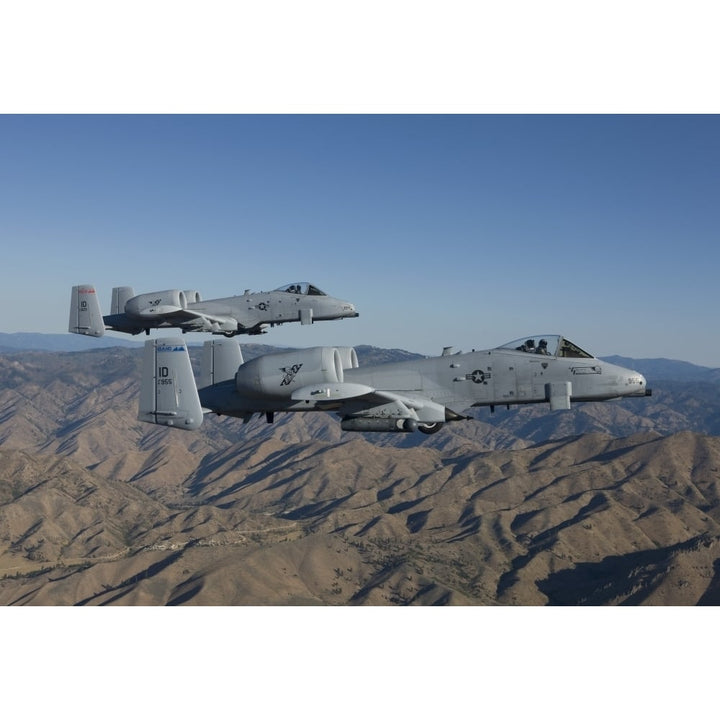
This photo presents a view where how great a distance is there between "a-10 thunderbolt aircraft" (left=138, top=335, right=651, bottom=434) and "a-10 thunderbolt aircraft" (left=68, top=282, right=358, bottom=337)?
9.10 meters

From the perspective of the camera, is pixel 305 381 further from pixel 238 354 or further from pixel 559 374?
pixel 559 374

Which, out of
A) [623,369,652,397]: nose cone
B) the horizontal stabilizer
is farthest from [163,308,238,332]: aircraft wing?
[623,369,652,397]: nose cone

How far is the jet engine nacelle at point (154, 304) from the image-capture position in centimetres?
4091

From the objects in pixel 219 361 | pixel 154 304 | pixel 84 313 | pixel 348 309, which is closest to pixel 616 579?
pixel 348 309

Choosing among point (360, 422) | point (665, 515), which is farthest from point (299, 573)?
point (360, 422)

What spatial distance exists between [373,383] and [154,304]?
15706mm

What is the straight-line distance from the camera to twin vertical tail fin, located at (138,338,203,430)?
28.2 m

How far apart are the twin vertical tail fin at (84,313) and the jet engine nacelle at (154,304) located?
59.2 inches

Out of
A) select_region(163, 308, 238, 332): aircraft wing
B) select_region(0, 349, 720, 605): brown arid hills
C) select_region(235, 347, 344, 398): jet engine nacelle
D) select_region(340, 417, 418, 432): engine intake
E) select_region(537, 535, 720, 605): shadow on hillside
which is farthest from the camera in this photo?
select_region(0, 349, 720, 605): brown arid hills

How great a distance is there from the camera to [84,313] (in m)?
40.9

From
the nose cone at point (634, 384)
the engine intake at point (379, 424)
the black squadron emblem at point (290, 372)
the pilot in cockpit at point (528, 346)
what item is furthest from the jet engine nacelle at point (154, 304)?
the nose cone at point (634, 384)

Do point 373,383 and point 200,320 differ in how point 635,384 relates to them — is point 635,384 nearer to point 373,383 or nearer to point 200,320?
point 373,383

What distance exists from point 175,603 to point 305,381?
8340 centimetres

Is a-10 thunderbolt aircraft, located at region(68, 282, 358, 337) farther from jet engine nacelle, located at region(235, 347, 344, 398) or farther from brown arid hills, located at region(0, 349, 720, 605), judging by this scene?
brown arid hills, located at region(0, 349, 720, 605)
